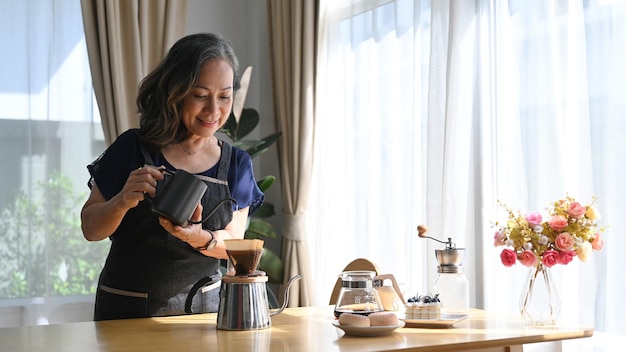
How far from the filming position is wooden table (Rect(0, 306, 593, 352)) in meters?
1.78

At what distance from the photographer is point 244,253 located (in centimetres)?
200

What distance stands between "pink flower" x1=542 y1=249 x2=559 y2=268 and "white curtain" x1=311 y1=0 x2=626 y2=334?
1.82 ft

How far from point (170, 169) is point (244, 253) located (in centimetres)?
52

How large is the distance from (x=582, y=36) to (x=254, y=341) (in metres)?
1.62

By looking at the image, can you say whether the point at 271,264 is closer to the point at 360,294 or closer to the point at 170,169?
the point at 170,169

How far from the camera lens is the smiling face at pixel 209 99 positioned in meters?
2.36

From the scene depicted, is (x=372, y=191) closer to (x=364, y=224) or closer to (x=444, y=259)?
(x=364, y=224)

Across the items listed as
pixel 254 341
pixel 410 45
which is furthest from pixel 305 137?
pixel 254 341

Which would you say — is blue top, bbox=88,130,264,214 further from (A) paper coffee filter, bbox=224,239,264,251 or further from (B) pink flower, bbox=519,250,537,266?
(B) pink flower, bbox=519,250,537,266

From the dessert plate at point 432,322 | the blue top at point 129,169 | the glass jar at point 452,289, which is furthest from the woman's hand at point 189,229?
the glass jar at point 452,289

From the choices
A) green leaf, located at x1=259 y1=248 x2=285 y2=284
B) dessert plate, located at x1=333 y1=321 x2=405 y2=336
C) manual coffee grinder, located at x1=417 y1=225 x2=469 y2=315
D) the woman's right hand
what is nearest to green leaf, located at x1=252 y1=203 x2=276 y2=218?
green leaf, located at x1=259 y1=248 x2=285 y2=284

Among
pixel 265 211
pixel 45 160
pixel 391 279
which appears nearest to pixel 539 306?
pixel 391 279

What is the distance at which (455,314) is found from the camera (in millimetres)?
2217

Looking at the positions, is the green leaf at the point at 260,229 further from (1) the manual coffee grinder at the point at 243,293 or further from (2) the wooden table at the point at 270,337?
(1) the manual coffee grinder at the point at 243,293
